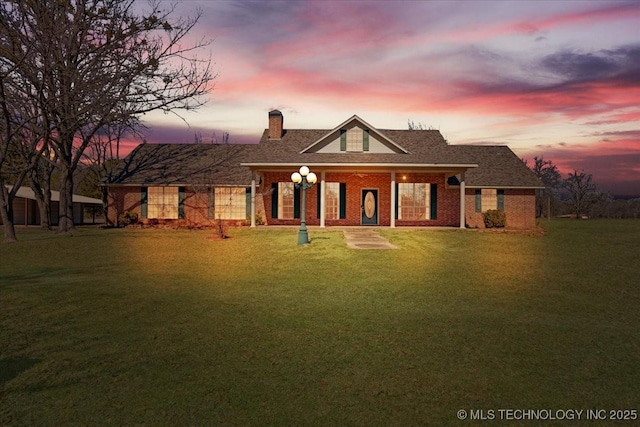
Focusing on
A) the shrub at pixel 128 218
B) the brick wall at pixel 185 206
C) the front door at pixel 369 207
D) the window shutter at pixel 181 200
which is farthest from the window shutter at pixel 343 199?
the shrub at pixel 128 218

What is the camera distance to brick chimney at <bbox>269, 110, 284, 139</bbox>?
27812 millimetres

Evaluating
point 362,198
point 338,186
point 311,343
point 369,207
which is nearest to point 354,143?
point 338,186

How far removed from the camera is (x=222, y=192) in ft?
85.8

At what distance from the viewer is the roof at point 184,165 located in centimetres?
2633

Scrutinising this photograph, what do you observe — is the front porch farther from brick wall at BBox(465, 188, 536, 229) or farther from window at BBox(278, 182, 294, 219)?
brick wall at BBox(465, 188, 536, 229)

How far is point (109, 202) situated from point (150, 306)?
2240cm

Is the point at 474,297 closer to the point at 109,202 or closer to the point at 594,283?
the point at 594,283


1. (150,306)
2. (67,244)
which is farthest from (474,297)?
(67,244)

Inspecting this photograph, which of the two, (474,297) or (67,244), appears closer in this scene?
(474,297)

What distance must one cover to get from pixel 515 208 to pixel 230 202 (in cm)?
1744

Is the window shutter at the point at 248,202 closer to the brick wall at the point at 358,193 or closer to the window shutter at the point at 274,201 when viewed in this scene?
the brick wall at the point at 358,193

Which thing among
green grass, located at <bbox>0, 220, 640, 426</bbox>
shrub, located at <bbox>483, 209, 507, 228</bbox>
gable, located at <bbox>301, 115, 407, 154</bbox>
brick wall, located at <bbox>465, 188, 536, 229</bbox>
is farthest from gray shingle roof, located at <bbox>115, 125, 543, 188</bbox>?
green grass, located at <bbox>0, 220, 640, 426</bbox>

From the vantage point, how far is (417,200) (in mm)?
24984

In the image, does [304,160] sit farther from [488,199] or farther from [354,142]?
[488,199]
